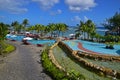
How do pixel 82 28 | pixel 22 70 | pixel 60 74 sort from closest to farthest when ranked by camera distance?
pixel 60 74 → pixel 22 70 → pixel 82 28

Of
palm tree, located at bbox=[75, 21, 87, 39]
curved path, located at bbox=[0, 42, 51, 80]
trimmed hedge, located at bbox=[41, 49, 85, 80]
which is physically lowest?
curved path, located at bbox=[0, 42, 51, 80]

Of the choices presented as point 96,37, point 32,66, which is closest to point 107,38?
point 96,37

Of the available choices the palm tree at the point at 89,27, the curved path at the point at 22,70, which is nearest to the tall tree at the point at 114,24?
the palm tree at the point at 89,27

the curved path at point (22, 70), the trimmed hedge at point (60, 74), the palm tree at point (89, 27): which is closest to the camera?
the trimmed hedge at point (60, 74)

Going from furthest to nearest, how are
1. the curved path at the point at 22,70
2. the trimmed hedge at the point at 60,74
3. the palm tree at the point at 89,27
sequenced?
the palm tree at the point at 89,27, the curved path at the point at 22,70, the trimmed hedge at the point at 60,74

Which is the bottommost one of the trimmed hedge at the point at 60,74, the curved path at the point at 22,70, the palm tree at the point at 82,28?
the curved path at the point at 22,70

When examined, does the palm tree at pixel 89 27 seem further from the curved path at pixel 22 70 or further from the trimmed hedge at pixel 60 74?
the trimmed hedge at pixel 60 74

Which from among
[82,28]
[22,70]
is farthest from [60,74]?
[82,28]

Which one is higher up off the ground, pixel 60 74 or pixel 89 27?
pixel 89 27

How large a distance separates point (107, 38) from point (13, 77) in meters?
52.0

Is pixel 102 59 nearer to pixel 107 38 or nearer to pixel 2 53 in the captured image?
pixel 2 53

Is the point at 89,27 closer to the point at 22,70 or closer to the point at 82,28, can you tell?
the point at 82,28

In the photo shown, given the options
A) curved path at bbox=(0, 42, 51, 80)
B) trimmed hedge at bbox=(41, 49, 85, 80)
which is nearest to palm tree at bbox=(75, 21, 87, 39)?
curved path at bbox=(0, 42, 51, 80)

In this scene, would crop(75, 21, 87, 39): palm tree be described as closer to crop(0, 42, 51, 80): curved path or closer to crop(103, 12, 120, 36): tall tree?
crop(103, 12, 120, 36): tall tree
